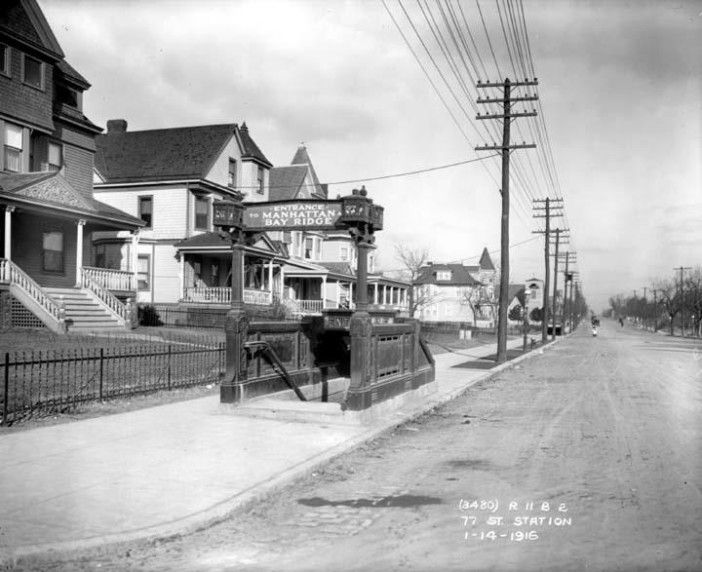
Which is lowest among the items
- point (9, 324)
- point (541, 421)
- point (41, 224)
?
point (541, 421)

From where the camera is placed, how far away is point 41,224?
80.7ft

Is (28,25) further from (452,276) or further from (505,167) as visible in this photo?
(452,276)

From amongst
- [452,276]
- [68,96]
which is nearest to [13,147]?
[68,96]

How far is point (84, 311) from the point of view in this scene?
893 inches

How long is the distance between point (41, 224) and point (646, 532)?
2392cm

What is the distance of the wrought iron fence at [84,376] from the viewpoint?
10.2 m

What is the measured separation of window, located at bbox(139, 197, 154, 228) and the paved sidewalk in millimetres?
26934

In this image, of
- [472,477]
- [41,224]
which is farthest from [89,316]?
[472,477]

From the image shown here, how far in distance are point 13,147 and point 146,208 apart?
41.7ft

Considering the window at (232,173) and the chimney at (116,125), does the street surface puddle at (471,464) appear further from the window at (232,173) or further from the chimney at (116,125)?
the chimney at (116,125)

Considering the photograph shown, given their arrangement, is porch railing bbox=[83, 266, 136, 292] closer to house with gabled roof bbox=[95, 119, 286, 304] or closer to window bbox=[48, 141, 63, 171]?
window bbox=[48, 141, 63, 171]

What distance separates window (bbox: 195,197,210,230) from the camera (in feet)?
120

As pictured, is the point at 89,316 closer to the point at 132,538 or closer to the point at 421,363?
the point at 421,363

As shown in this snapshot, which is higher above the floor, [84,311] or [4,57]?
[4,57]
